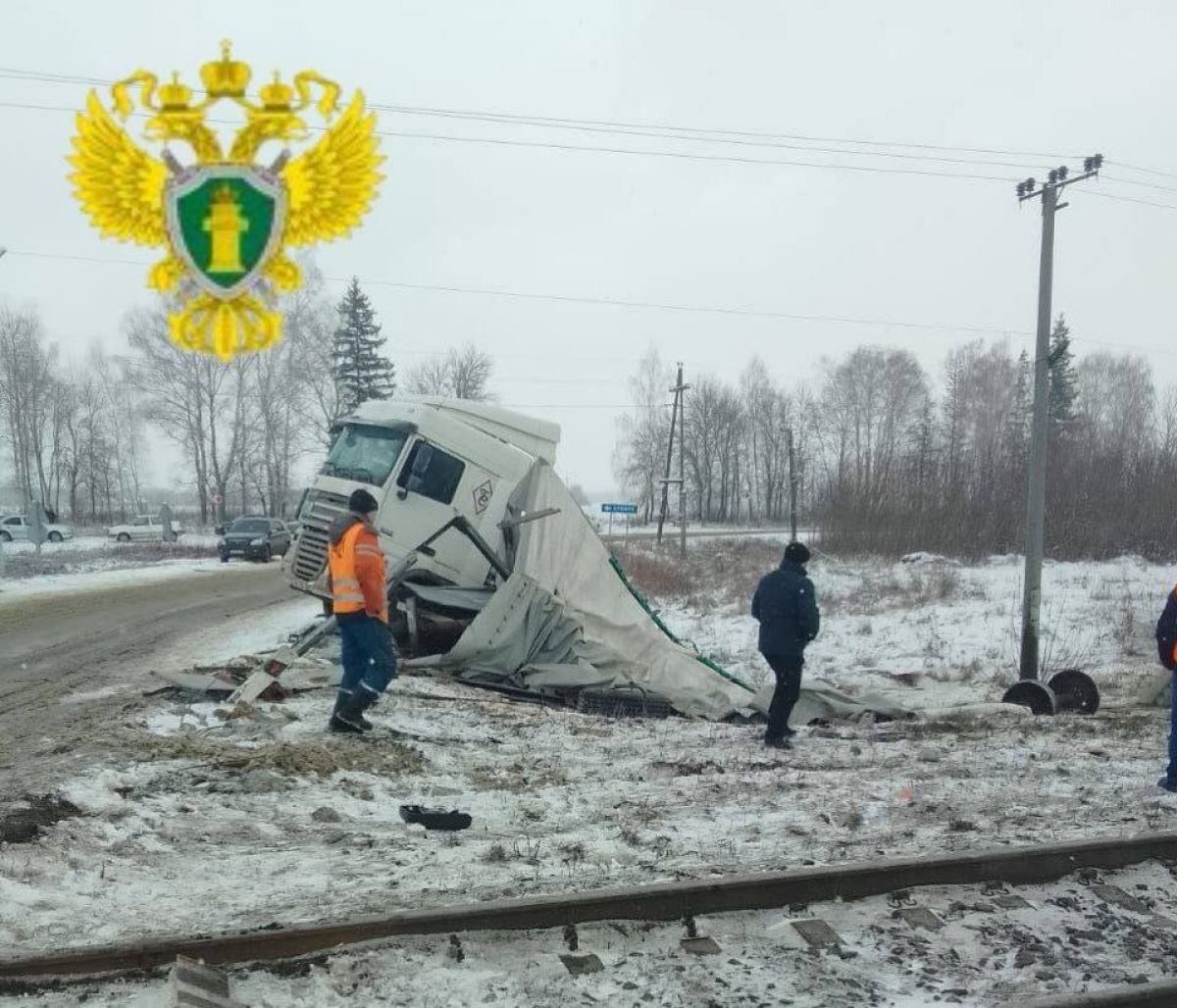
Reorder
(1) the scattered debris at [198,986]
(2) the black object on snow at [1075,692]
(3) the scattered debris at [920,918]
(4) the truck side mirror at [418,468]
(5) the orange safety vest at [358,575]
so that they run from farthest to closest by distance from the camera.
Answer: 1. (4) the truck side mirror at [418,468]
2. (2) the black object on snow at [1075,692]
3. (5) the orange safety vest at [358,575]
4. (3) the scattered debris at [920,918]
5. (1) the scattered debris at [198,986]

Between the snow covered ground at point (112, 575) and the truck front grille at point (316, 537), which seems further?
the snow covered ground at point (112, 575)

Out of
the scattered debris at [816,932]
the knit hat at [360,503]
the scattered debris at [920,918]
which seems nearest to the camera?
the scattered debris at [816,932]

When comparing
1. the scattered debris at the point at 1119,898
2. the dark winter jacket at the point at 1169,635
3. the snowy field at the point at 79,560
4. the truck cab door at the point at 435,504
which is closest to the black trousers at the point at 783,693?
the dark winter jacket at the point at 1169,635

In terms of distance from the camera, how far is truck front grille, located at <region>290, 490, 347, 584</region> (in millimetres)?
12805

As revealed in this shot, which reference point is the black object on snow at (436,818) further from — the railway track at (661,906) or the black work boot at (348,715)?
the black work boot at (348,715)

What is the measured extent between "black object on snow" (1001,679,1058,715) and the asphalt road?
28.9ft

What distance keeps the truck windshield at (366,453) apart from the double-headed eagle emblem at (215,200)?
27.2ft

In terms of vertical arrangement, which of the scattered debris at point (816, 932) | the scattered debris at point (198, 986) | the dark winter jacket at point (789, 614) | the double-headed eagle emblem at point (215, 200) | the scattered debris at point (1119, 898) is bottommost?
the scattered debris at point (816, 932)

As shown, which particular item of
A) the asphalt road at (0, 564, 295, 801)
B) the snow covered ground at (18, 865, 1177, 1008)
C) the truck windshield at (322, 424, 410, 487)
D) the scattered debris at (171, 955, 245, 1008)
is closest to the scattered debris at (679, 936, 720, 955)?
the snow covered ground at (18, 865, 1177, 1008)

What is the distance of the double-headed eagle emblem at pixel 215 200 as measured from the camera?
4.79 m

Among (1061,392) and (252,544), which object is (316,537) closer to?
(252,544)

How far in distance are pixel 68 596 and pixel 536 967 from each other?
18952mm

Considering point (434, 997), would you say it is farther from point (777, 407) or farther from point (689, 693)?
point (777, 407)

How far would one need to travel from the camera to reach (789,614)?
329 inches
